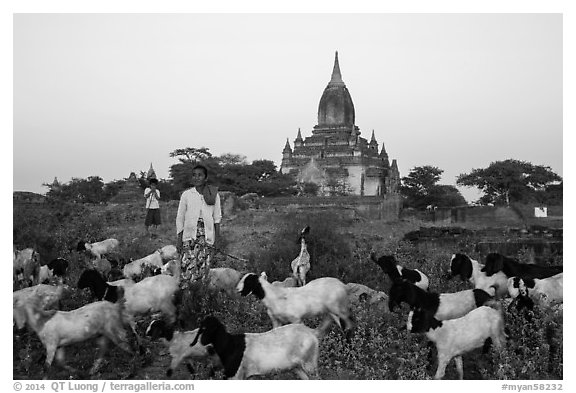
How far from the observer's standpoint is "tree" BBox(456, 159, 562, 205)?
33.9m

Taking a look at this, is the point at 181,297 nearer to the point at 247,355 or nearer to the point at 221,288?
the point at 221,288

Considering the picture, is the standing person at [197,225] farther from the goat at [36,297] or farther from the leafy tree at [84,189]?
the leafy tree at [84,189]

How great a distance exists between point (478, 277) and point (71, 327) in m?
3.88

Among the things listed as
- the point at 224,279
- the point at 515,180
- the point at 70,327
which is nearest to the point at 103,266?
the point at 224,279

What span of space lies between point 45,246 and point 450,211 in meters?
16.2

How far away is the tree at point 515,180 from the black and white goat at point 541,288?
96.6 feet

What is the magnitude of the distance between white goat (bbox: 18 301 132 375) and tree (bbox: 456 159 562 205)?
104 feet

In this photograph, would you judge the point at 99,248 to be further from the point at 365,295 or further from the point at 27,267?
the point at 365,295

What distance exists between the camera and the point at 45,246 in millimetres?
9281

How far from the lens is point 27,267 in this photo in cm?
684

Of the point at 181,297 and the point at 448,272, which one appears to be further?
the point at 448,272

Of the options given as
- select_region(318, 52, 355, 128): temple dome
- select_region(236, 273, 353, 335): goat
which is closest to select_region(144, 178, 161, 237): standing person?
select_region(236, 273, 353, 335): goat

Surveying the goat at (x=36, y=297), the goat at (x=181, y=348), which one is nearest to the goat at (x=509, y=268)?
the goat at (x=181, y=348)

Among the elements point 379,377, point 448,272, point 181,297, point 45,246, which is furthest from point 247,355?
point 45,246
